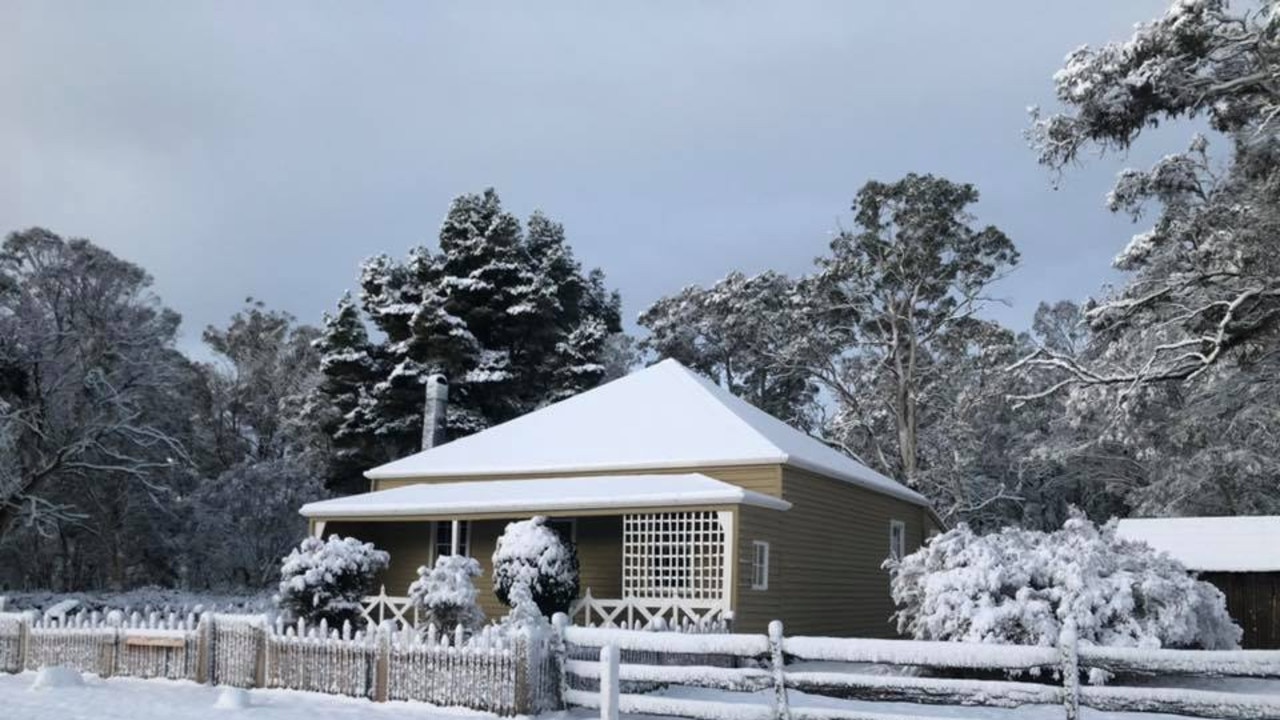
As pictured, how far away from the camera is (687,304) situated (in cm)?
4847

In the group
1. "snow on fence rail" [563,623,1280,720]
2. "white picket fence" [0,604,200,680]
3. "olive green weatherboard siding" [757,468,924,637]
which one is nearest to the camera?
"snow on fence rail" [563,623,1280,720]

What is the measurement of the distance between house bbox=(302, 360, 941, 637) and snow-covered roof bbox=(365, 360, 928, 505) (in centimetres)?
4

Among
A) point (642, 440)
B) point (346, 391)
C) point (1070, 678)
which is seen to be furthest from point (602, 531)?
point (346, 391)

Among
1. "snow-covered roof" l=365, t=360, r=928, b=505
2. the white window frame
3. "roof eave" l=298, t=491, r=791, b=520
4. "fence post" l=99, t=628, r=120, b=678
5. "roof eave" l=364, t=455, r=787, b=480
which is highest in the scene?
"snow-covered roof" l=365, t=360, r=928, b=505

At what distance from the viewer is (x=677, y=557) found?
19.6m

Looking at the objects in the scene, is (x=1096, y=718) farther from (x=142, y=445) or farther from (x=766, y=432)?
(x=142, y=445)

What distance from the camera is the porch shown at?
19094 millimetres

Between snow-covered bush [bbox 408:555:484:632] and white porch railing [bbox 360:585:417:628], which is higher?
snow-covered bush [bbox 408:555:484:632]

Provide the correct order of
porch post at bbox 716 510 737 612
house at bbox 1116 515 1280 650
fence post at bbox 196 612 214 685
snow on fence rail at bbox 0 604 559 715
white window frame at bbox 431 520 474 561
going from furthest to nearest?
white window frame at bbox 431 520 474 561
house at bbox 1116 515 1280 650
porch post at bbox 716 510 737 612
fence post at bbox 196 612 214 685
snow on fence rail at bbox 0 604 559 715

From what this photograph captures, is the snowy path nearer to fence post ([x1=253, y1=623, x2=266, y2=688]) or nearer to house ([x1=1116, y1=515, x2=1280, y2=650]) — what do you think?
fence post ([x1=253, y1=623, x2=266, y2=688])

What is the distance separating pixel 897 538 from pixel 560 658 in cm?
1617

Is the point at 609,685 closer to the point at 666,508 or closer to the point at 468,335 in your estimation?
the point at 666,508

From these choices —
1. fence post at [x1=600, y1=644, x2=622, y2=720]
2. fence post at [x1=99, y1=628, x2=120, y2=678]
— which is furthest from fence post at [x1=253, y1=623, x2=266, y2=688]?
fence post at [x1=600, y1=644, x2=622, y2=720]

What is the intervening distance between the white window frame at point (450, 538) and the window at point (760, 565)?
625 centimetres
